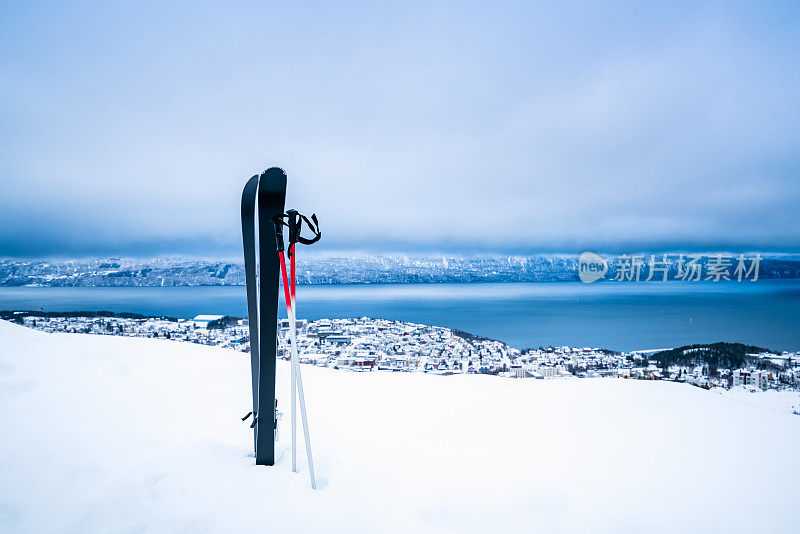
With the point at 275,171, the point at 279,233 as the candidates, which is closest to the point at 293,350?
the point at 279,233

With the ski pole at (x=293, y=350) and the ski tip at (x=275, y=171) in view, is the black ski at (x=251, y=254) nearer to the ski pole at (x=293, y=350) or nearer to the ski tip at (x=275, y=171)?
the ski tip at (x=275, y=171)

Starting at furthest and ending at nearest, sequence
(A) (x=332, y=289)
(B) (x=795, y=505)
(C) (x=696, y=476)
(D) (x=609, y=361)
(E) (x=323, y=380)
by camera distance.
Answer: (A) (x=332, y=289), (D) (x=609, y=361), (E) (x=323, y=380), (C) (x=696, y=476), (B) (x=795, y=505)

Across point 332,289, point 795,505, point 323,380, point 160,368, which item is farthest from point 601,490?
point 332,289

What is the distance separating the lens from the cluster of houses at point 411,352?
6430 mm

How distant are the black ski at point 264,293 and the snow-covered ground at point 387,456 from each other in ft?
0.74

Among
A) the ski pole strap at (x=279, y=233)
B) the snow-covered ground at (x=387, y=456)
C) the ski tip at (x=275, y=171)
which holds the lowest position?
the snow-covered ground at (x=387, y=456)

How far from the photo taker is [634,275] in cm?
1659

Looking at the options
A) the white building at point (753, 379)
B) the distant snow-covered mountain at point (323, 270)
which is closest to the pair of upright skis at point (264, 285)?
the distant snow-covered mountain at point (323, 270)

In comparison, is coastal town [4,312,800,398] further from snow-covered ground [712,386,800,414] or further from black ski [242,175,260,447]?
black ski [242,175,260,447]

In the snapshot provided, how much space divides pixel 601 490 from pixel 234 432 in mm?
2489

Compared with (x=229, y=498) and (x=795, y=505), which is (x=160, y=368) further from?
(x=795, y=505)

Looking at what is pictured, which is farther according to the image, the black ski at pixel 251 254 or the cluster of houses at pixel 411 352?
→ the cluster of houses at pixel 411 352

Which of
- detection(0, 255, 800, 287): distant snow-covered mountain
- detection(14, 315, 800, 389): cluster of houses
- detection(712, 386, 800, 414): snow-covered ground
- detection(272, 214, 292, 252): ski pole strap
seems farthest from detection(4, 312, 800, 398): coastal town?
detection(272, 214, 292, 252): ski pole strap

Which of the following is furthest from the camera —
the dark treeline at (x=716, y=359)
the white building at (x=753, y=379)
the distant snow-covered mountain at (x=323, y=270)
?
the distant snow-covered mountain at (x=323, y=270)
